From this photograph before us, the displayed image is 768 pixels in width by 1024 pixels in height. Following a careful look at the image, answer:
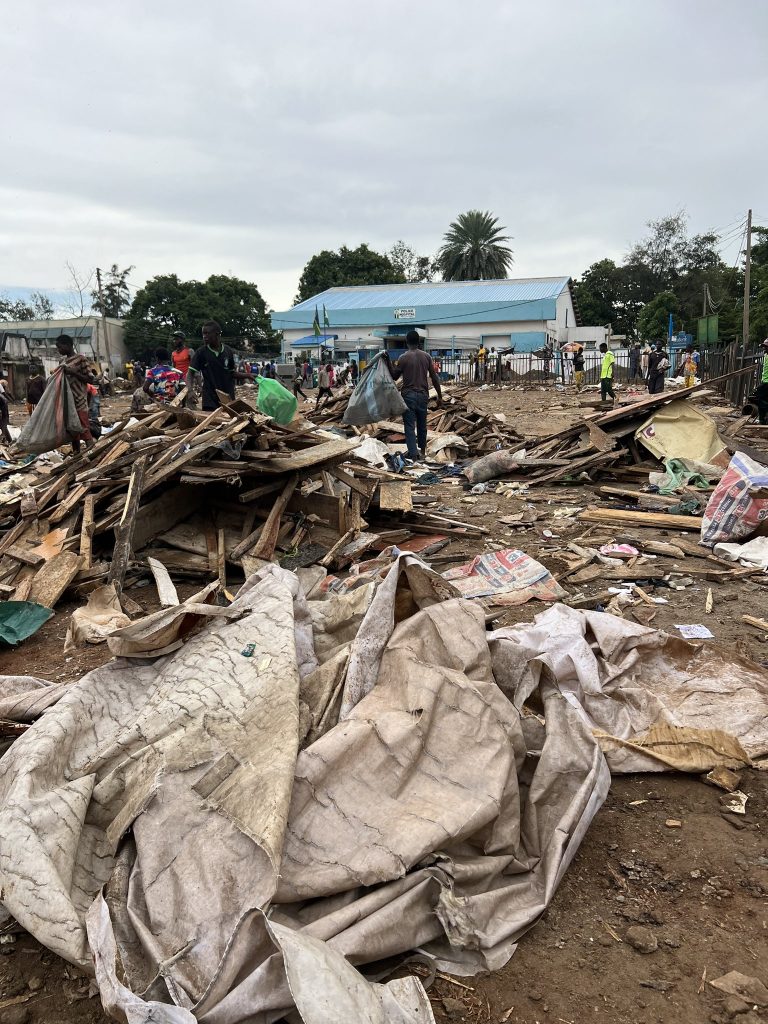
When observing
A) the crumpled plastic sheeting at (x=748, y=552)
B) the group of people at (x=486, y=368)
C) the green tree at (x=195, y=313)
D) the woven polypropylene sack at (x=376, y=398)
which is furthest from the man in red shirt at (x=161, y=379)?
the green tree at (x=195, y=313)

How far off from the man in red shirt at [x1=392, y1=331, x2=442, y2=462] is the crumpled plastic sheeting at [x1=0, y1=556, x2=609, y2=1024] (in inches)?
301

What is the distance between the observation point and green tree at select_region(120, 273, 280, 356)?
4728 cm

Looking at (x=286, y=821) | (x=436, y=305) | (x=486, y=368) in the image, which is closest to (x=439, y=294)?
(x=436, y=305)

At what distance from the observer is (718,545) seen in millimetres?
5859

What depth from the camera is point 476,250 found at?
2192 inches

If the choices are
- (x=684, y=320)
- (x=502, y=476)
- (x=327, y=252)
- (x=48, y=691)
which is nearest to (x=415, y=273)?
(x=327, y=252)

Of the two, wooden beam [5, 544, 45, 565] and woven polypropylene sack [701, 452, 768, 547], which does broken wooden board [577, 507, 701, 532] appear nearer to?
woven polypropylene sack [701, 452, 768, 547]

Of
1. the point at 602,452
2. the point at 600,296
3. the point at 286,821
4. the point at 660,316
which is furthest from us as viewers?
the point at 600,296

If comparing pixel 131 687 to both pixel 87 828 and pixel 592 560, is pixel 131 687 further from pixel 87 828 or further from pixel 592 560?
pixel 592 560

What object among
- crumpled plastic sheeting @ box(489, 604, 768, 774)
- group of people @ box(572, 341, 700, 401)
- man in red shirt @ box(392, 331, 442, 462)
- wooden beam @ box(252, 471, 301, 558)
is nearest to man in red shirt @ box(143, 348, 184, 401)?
man in red shirt @ box(392, 331, 442, 462)

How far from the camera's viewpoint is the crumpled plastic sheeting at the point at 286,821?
5.48 feet

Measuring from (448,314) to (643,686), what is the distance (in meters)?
40.9

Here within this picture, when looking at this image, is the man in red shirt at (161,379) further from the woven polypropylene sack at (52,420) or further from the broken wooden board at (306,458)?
the broken wooden board at (306,458)

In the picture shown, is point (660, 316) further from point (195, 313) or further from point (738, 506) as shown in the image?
point (738, 506)
